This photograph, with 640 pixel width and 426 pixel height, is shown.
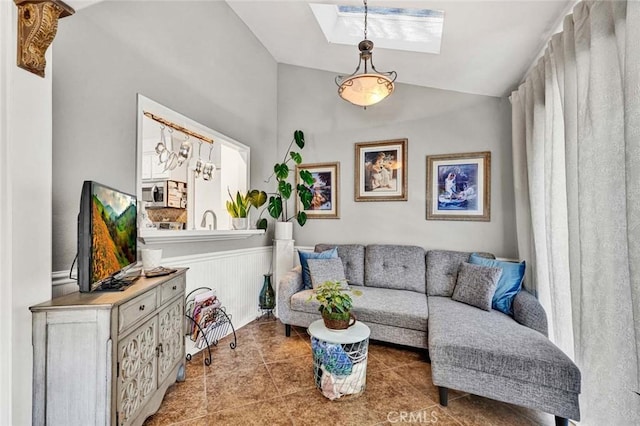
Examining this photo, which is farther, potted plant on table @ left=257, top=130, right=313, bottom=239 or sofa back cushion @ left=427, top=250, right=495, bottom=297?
potted plant on table @ left=257, top=130, right=313, bottom=239

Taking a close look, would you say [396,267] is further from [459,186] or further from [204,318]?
[204,318]

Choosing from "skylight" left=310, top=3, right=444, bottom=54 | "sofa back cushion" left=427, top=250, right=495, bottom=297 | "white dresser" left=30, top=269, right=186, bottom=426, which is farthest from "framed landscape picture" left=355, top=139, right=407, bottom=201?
"white dresser" left=30, top=269, right=186, bottom=426

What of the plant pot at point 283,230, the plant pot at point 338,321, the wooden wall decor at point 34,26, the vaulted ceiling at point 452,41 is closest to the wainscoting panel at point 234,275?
the plant pot at point 283,230

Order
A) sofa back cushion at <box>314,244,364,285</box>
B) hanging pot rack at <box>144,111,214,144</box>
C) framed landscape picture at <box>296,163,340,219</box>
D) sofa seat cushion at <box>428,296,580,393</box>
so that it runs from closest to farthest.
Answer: sofa seat cushion at <box>428,296,580,393</box> < hanging pot rack at <box>144,111,214,144</box> < sofa back cushion at <box>314,244,364,285</box> < framed landscape picture at <box>296,163,340,219</box>

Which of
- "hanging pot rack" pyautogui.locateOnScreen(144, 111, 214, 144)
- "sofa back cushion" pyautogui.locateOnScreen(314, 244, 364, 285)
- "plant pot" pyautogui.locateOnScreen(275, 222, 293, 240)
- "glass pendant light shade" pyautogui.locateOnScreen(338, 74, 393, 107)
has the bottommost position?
"sofa back cushion" pyautogui.locateOnScreen(314, 244, 364, 285)

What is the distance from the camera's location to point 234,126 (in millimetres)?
3195

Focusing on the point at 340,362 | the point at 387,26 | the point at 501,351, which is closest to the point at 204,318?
the point at 340,362

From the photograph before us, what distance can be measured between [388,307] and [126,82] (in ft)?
9.04

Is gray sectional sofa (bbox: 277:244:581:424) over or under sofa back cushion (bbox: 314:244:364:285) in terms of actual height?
under

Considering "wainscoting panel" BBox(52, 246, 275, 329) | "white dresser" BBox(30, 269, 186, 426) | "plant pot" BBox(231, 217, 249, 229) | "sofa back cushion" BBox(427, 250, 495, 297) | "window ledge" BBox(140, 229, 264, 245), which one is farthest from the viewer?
"plant pot" BBox(231, 217, 249, 229)

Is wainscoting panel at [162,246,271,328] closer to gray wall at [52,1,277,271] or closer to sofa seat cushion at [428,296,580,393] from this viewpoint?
gray wall at [52,1,277,271]

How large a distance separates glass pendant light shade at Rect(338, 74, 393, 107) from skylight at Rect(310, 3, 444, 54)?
744 mm

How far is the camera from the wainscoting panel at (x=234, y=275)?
258 cm

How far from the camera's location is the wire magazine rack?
8.02 ft
